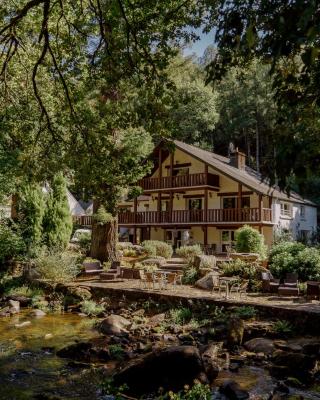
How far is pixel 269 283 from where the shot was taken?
16.7 metres

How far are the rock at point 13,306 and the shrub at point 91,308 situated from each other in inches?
96.2

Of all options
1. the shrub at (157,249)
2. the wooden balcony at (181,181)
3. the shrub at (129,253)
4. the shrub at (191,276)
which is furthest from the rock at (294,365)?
the wooden balcony at (181,181)

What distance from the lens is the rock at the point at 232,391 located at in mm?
7843

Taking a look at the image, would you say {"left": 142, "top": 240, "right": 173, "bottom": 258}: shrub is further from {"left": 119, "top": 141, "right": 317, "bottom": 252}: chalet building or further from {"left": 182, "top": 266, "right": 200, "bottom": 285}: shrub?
{"left": 182, "top": 266, "right": 200, "bottom": 285}: shrub

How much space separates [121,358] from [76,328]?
3.93 metres

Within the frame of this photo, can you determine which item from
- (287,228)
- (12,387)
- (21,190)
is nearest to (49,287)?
(21,190)

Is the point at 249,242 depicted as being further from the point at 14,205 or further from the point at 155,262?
the point at 14,205

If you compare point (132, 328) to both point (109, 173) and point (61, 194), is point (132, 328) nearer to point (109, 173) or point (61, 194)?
point (109, 173)

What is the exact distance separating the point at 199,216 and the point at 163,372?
962 inches

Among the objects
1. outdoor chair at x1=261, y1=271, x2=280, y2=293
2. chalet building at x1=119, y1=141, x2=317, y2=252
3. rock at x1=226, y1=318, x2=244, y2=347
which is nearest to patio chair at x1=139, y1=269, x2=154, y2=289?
outdoor chair at x1=261, y1=271, x2=280, y2=293

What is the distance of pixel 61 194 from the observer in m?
24.7

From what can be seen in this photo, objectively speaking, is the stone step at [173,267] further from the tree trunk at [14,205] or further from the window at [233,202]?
the window at [233,202]

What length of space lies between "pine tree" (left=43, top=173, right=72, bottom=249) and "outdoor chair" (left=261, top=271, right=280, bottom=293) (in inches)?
439

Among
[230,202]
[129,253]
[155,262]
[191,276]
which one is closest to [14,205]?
[129,253]
